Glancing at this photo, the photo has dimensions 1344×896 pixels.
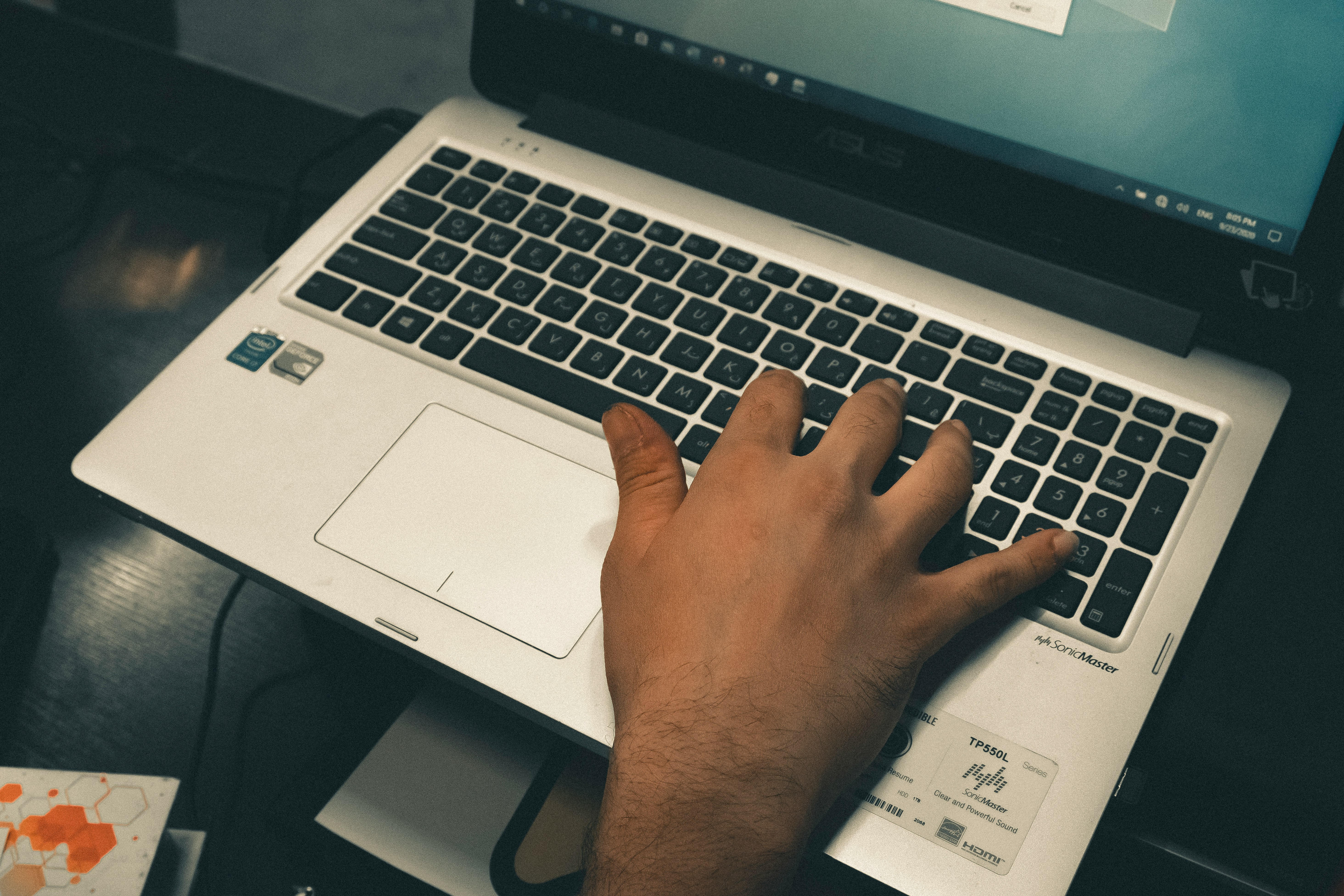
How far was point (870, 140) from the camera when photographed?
584 mm

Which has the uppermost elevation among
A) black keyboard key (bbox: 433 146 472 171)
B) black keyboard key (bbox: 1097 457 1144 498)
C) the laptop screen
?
the laptop screen

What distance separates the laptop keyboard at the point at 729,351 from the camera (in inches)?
19.1

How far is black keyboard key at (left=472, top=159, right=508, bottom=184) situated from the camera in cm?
64

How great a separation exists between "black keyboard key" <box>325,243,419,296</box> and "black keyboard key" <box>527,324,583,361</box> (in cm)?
10

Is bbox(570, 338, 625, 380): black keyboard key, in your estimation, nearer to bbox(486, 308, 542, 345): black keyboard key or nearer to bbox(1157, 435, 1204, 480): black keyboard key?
bbox(486, 308, 542, 345): black keyboard key

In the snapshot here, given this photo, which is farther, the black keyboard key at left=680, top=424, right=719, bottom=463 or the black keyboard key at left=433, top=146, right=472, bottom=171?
the black keyboard key at left=433, top=146, right=472, bottom=171

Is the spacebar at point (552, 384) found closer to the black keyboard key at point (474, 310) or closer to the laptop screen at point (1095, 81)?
the black keyboard key at point (474, 310)

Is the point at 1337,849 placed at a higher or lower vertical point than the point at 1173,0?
lower

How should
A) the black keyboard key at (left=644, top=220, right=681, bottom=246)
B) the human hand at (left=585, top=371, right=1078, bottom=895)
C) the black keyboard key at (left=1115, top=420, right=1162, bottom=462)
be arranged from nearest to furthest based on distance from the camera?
the human hand at (left=585, top=371, right=1078, bottom=895)
the black keyboard key at (left=1115, top=420, right=1162, bottom=462)
the black keyboard key at (left=644, top=220, right=681, bottom=246)

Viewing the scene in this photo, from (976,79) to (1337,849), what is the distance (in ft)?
1.56

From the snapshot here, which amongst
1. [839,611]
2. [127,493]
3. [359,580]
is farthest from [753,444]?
[127,493]

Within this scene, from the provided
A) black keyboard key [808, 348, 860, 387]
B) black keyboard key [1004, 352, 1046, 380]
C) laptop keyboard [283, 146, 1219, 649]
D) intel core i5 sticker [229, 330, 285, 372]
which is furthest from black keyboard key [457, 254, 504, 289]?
black keyboard key [1004, 352, 1046, 380]

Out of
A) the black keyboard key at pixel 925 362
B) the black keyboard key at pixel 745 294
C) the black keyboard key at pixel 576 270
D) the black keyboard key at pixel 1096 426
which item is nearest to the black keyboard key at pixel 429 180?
the black keyboard key at pixel 576 270

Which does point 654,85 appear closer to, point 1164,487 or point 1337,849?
point 1164,487
